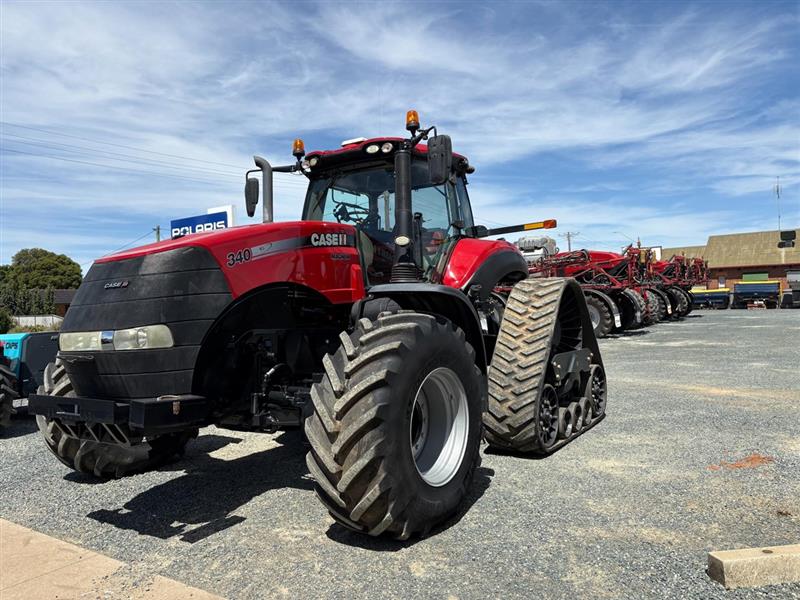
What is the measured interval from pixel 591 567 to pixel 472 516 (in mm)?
876

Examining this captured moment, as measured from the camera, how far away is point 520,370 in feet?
15.6

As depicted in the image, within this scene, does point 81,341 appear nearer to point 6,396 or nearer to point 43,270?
point 6,396

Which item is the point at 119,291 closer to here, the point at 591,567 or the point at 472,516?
the point at 472,516

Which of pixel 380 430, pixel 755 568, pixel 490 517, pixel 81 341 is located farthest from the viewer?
pixel 490 517

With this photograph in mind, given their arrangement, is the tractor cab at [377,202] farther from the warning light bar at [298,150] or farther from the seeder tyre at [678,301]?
the seeder tyre at [678,301]

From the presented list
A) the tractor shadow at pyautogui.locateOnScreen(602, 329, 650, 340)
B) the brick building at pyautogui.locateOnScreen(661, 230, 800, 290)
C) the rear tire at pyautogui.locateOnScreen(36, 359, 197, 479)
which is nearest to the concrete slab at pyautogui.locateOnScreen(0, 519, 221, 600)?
the rear tire at pyautogui.locateOnScreen(36, 359, 197, 479)

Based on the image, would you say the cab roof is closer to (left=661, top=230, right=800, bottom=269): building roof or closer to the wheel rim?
the wheel rim

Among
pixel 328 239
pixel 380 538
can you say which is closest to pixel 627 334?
pixel 328 239

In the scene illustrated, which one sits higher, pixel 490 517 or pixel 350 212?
pixel 350 212

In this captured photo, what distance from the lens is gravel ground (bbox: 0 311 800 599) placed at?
284cm

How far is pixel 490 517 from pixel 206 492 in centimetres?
212

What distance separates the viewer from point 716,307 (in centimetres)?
3325

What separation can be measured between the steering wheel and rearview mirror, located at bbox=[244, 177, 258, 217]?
0.68m

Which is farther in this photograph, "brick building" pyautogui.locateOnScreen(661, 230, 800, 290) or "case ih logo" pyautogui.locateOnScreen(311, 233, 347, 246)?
"brick building" pyautogui.locateOnScreen(661, 230, 800, 290)
